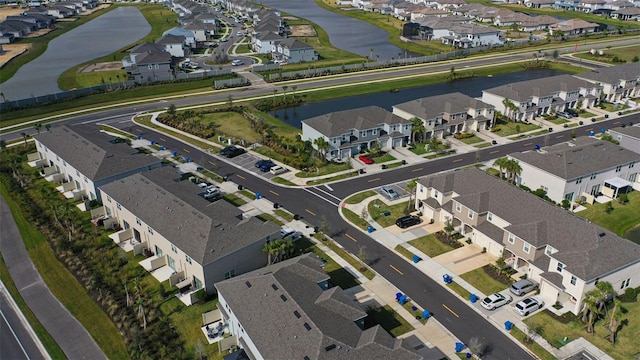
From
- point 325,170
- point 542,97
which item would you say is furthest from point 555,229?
point 542,97

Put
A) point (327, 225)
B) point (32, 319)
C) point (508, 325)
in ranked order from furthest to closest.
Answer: point (327, 225) < point (32, 319) < point (508, 325)

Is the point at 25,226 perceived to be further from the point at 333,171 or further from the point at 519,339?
the point at 519,339

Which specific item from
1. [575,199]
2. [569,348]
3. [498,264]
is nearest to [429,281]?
[498,264]

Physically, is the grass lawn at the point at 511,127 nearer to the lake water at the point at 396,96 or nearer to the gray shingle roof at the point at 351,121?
the gray shingle roof at the point at 351,121

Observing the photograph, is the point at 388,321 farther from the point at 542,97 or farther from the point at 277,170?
the point at 542,97

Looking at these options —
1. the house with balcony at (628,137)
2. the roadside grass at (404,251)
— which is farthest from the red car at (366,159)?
the house with balcony at (628,137)

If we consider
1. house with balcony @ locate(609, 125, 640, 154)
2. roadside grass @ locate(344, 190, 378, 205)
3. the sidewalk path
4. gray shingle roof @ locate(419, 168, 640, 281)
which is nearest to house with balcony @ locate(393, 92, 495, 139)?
house with balcony @ locate(609, 125, 640, 154)

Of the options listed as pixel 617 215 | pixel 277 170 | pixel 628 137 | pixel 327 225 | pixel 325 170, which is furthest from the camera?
pixel 628 137
